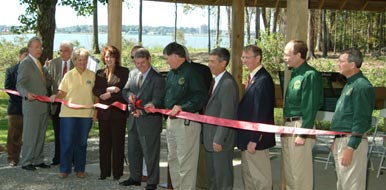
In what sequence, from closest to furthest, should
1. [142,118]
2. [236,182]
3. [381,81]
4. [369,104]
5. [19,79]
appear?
1. [369,104]
2. [142,118]
3. [236,182]
4. [19,79]
5. [381,81]

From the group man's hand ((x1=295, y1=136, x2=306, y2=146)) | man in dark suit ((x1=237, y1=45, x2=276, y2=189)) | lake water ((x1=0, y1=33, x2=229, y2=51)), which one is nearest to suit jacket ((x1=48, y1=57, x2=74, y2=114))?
man in dark suit ((x1=237, y1=45, x2=276, y2=189))

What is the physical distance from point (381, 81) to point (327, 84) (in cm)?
1730

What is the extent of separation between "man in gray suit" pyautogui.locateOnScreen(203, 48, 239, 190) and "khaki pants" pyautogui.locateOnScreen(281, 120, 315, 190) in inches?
22.8

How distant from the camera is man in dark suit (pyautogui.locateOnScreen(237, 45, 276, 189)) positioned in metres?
6.16

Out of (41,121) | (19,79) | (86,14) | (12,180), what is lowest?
(12,180)

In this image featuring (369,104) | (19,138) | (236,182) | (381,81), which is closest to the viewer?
(369,104)

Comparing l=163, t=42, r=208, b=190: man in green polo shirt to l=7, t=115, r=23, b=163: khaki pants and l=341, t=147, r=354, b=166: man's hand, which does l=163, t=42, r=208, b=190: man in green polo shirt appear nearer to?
l=341, t=147, r=354, b=166: man's hand

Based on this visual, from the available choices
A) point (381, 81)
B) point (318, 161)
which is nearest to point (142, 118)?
point (318, 161)

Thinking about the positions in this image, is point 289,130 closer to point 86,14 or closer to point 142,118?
point 142,118

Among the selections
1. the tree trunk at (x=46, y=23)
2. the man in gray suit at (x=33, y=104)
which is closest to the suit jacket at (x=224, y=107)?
the man in gray suit at (x=33, y=104)

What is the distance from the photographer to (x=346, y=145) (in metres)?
5.52

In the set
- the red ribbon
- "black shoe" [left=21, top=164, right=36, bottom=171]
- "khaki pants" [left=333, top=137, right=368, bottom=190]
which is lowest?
"black shoe" [left=21, top=164, right=36, bottom=171]

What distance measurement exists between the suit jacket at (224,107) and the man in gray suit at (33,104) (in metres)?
3.06

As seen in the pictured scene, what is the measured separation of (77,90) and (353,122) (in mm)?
3800
